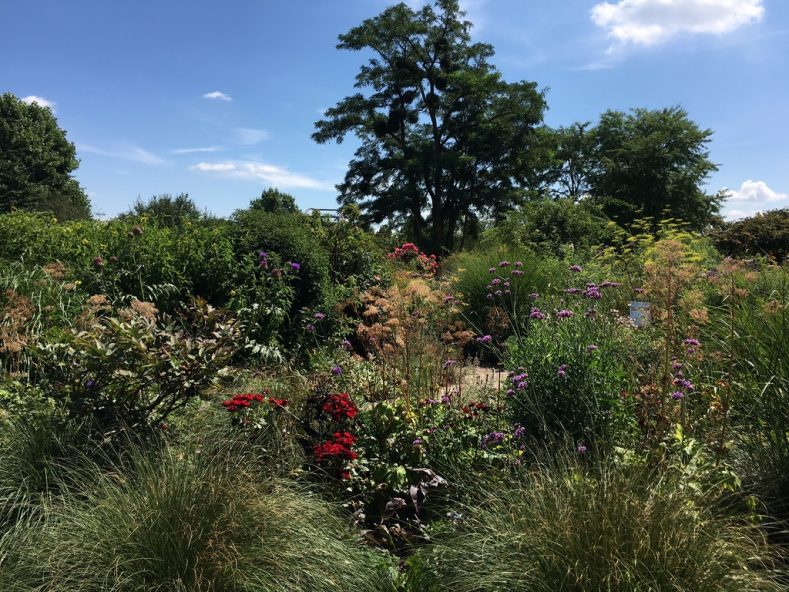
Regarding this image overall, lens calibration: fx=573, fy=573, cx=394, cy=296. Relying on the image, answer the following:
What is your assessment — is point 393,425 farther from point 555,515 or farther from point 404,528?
point 555,515

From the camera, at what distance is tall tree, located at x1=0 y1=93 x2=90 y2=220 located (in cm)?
3538

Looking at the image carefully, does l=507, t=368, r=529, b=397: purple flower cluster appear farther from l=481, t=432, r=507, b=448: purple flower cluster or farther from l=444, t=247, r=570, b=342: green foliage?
l=444, t=247, r=570, b=342: green foliage

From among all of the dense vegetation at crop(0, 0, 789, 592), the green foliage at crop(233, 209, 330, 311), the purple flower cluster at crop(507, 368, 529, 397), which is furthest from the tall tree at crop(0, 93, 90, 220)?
the purple flower cluster at crop(507, 368, 529, 397)

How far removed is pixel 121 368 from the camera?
2926 millimetres

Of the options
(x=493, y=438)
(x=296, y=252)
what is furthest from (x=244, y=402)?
(x=296, y=252)

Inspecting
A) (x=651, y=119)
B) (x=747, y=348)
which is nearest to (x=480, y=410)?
(x=747, y=348)

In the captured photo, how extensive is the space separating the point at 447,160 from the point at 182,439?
2499 cm

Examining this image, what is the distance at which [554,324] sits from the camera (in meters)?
4.27

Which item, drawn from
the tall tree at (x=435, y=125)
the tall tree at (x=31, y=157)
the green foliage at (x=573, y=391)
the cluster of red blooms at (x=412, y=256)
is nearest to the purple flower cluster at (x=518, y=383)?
the green foliage at (x=573, y=391)

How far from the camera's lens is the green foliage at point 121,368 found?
2.84 meters

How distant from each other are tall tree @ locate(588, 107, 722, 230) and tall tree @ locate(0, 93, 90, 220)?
1256 inches

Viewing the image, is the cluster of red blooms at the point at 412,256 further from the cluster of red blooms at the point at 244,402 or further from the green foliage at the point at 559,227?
the cluster of red blooms at the point at 244,402

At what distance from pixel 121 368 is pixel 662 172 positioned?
36279 millimetres

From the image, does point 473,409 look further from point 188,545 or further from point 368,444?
point 188,545
